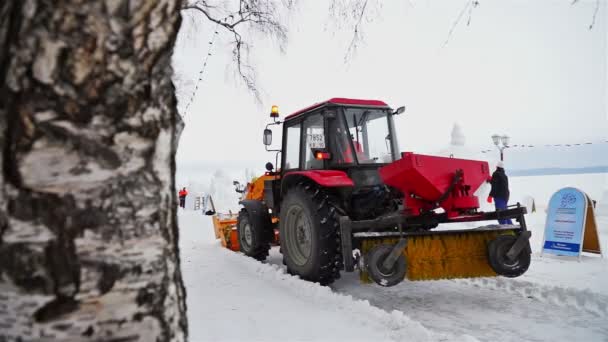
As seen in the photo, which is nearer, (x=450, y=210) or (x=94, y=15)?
(x=94, y=15)

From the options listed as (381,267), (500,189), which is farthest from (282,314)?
(500,189)

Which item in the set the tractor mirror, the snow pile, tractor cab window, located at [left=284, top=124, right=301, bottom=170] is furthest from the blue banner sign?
the tractor mirror

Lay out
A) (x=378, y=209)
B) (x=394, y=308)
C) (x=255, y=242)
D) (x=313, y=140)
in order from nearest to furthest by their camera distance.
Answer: (x=394, y=308)
(x=378, y=209)
(x=313, y=140)
(x=255, y=242)

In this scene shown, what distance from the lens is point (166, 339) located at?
884mm

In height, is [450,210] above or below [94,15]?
below

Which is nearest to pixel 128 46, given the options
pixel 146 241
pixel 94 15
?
pixel 94 15

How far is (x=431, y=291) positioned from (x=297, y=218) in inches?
69.6

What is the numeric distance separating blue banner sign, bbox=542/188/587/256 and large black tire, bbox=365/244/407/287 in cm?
437

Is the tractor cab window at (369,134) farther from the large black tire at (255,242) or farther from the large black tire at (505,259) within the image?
the large black tire at (255,242)

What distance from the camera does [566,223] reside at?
6770 mm

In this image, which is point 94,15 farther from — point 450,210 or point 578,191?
point 578,191

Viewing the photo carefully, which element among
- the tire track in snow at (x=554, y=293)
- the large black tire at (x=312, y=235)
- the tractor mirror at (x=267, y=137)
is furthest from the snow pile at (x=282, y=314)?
the tractor mirror at (x=267, y=137)

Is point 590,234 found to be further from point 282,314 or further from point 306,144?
point 282,314

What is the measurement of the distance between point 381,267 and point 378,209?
1.19 metres
